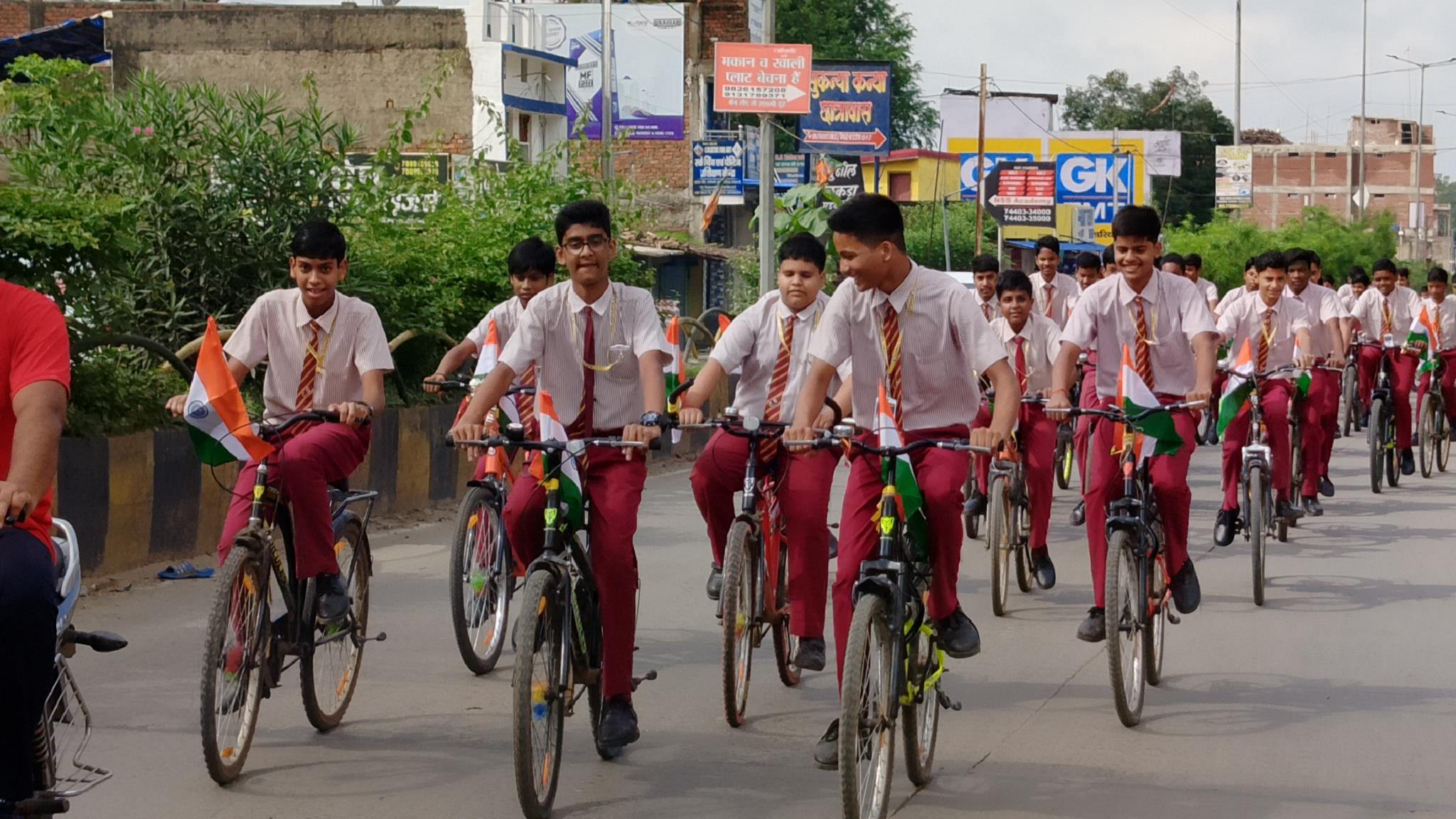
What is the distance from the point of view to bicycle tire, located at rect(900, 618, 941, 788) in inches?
218

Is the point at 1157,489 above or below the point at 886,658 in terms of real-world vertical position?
above

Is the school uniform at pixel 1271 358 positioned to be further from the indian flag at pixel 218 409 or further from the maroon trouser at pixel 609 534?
the indian flag at pixel 218 409

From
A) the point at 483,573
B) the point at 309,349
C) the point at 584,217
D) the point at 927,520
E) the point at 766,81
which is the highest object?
the point at 766,81

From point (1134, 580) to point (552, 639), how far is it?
253 centimetres

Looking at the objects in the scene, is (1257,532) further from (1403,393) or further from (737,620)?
(1403,393)

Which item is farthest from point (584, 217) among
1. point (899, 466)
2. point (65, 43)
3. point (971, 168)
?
point (971, 168)

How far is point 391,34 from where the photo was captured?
1646 inches

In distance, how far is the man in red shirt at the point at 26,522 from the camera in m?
3.79

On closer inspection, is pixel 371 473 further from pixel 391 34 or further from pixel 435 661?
pixel 391 34

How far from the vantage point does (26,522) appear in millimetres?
3889

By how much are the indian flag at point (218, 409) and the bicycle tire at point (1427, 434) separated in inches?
527

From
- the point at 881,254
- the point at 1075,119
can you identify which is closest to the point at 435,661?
the point at 881,254

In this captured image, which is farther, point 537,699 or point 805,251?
point 805,251

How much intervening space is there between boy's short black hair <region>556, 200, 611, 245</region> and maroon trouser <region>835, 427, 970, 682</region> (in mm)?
1264
